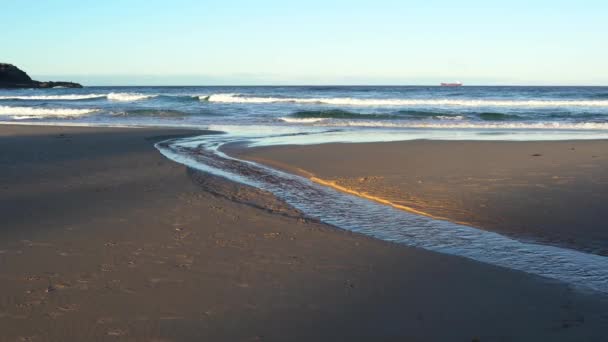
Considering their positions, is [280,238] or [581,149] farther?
[581,149]

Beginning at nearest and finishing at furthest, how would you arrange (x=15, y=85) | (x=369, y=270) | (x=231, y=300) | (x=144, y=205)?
(x=231, y=300) → (x=369, y=270) → (x=144, y=205) → (x=15, y=85)

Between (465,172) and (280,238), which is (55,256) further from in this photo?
(465,172)

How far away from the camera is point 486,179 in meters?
8.58

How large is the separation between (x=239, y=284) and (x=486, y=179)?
5770mm

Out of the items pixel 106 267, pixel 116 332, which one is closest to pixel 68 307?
pixel 116 332

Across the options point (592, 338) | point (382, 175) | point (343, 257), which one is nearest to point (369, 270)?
point (343, 257)

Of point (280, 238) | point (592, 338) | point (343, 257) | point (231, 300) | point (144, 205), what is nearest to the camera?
point (592, 338)

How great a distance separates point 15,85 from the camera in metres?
88.4

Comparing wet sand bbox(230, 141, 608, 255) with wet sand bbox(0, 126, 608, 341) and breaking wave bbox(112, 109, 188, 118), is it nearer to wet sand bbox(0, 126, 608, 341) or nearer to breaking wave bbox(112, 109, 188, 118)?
wet sand bbox(0, 126, 608, 341)

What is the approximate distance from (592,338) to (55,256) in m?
3.92

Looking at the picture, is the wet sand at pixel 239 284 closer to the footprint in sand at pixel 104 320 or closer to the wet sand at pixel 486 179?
the footprint in sand at pixel 104 320

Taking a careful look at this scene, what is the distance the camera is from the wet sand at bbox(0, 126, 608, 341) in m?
3.23

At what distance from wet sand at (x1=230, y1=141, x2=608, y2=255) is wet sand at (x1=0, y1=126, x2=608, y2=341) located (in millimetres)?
1700

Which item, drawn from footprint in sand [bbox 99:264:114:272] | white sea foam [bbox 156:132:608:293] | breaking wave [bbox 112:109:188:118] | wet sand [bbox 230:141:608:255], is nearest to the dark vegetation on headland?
breaking wave [bbox 112:109:188:118]
